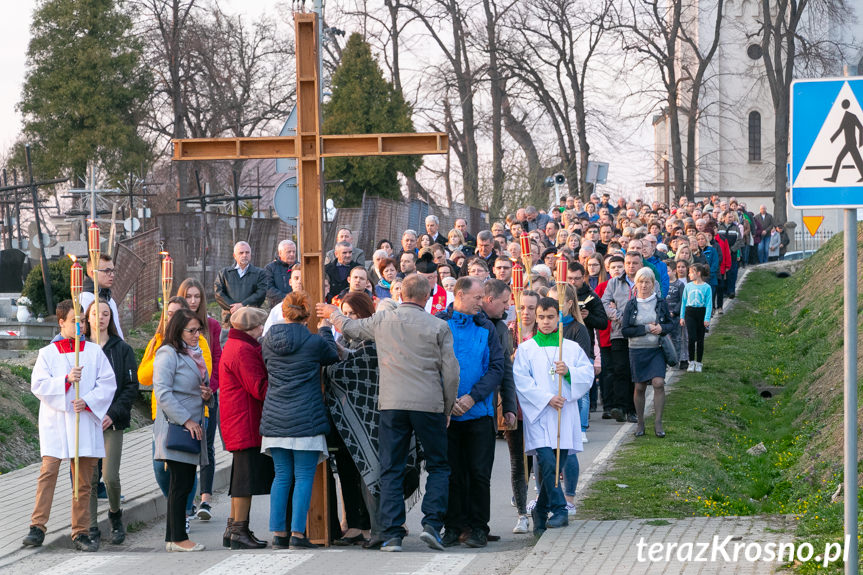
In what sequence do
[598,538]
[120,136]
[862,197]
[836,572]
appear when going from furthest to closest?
[120,136] → [598,538] → [836,572] → [862,197]

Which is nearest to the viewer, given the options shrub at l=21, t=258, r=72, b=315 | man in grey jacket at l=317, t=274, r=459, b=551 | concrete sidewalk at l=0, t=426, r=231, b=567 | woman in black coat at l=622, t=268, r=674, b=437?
man in grey jacket at l=317, t=274, r=459, b=551

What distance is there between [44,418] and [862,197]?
6.02 m

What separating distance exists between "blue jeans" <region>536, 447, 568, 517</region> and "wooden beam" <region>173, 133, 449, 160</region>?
2.31m

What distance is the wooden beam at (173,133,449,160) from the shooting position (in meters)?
9.48

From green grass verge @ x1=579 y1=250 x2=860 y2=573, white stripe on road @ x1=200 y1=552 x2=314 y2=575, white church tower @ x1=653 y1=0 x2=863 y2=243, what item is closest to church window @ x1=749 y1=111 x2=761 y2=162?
white church tower @ x1=653 y1=0 x2=863 y2=243

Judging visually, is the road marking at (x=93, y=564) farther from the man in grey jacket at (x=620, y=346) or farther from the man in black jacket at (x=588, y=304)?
the man in grey jacket at (x=620, y=346)

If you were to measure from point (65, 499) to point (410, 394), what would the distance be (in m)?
3.82

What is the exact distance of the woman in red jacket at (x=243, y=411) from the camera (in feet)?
30.7

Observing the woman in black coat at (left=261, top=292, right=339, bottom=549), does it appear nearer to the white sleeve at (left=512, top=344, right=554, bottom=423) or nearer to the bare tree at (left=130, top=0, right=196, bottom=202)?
the white sleeve at (left=512, top=344, right=554, bottom=423)

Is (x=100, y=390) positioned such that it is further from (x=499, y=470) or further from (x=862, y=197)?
(x=862, y=197)

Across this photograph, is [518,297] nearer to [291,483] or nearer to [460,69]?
[291,483]

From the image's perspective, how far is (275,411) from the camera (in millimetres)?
9219

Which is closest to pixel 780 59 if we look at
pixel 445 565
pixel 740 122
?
pixel 740 122

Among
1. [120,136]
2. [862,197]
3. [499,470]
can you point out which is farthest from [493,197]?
[862,197]
